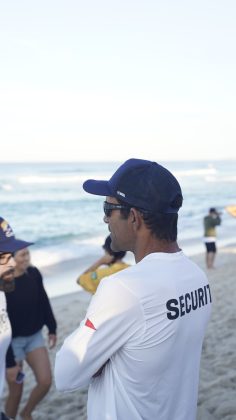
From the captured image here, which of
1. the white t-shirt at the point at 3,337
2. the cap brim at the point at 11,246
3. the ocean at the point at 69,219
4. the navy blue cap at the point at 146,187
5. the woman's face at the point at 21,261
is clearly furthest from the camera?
the ocean at the point at 69,219

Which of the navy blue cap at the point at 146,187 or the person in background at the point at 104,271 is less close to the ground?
the navy blue cap at the point at 146,187

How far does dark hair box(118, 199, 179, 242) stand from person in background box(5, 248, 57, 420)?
9.35 feet

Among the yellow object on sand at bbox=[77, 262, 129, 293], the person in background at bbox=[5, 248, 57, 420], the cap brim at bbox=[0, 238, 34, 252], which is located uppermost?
the cap brim at bbox=[0, 238, 34, 252]

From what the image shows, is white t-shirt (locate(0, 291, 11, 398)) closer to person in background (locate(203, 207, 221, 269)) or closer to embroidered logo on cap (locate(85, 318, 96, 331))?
embroidered logo on cap (locate(85, 318, 96, 331))

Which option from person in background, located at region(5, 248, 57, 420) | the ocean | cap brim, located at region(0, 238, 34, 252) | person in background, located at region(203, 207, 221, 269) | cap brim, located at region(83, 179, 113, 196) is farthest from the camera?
the ocean

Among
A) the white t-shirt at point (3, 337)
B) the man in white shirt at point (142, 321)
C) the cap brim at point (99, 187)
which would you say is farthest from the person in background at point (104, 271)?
the man in white shirt at point (142, 321)

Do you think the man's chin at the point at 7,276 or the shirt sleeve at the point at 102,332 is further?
the man's chin at the point at 7,276

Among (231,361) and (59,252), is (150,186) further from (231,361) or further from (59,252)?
(59,252)

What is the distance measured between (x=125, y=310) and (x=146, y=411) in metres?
0.43

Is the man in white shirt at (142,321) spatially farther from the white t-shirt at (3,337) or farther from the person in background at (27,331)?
the person in background at (27,331)

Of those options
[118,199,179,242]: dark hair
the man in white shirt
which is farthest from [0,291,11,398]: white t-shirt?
[118,199,179,242]: dark hair

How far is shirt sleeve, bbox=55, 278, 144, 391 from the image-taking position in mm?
1713

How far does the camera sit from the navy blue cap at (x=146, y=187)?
191cm

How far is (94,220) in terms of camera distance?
1189 inches
